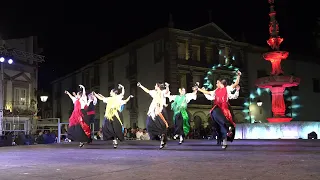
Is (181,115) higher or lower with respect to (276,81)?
lower

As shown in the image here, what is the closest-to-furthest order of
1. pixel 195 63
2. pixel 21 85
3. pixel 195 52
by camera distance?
pixel 21 85, pixel 195 63, pixel 195 52

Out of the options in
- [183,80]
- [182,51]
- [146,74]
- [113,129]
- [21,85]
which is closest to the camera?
[113,129]

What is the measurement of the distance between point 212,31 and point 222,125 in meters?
32.2

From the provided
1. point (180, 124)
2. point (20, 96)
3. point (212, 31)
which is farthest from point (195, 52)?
point (180, 124)

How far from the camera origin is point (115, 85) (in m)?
47.1

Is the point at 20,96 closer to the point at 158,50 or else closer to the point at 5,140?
the point at 158,50

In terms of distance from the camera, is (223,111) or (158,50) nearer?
(223,111)

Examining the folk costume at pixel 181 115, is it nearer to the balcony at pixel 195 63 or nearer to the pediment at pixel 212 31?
the balcony at pixel 195 63

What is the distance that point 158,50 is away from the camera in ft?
132

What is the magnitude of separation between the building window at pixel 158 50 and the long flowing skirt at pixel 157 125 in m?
26.8

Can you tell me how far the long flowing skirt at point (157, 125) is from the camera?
42.1 ft

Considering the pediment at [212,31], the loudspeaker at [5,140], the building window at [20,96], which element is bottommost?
the loudspeaker at [5,140]

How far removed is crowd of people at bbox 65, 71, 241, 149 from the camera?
11.8 meters

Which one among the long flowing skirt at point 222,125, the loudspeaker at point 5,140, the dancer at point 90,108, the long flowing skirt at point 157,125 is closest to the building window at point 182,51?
the loudspeaker at point 5,140
